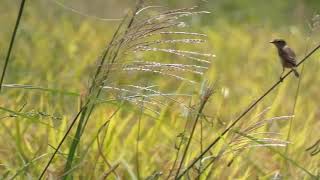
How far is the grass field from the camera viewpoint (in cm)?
186

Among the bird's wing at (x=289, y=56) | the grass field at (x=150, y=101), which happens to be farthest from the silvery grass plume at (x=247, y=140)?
the bird's wing at (x=289, y=56)

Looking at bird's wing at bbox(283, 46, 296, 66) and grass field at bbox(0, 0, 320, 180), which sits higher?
bird's wing at bbox(283, 46, 296, 66)

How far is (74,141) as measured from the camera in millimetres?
1941

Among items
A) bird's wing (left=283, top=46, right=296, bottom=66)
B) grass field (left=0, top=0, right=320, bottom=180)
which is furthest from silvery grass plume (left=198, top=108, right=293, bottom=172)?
bird's wing (left=283, top=46, right=296, bottom=66)

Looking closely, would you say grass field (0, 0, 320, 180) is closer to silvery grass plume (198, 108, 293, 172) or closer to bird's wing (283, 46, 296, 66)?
silvery grass plume (198, 108, 293, 172)

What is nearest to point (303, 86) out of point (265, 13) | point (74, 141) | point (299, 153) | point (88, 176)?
point (299, 153)

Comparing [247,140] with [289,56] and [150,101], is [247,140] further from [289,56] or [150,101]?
[150,101]

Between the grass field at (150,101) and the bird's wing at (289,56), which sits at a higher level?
the bird's wing at (289,56)

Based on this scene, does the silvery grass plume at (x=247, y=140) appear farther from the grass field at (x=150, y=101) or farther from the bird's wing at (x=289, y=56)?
the bird's wing at (x=289, y=56)

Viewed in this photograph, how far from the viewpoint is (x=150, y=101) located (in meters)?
2.74

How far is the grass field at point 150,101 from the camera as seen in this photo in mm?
1856

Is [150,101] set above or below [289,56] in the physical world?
below

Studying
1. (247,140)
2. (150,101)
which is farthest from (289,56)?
(150,101)

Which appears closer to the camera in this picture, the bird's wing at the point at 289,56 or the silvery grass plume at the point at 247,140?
the silvery grass plume at the point at 247,140
